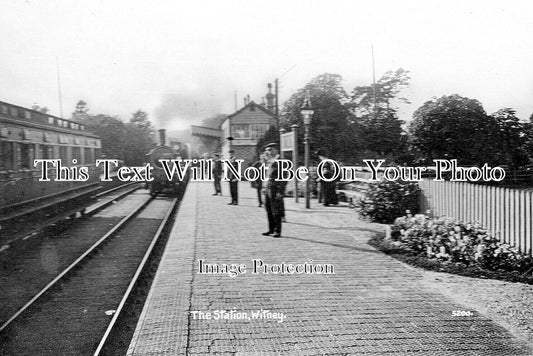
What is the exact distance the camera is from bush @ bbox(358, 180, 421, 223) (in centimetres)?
631

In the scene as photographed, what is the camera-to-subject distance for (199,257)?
4555 millimetres

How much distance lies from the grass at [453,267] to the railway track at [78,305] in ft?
9.88

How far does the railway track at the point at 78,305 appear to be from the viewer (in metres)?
3.40

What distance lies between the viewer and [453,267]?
4.41 metres

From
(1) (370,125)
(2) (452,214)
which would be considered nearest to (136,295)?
(1) (370,125)

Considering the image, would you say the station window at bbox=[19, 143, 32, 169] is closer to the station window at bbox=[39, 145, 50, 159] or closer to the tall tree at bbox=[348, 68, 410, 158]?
the station window at bbox=[39, 145, 50, 159]

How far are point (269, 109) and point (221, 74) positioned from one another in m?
1.34

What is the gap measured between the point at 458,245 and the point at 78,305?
411 centimetres

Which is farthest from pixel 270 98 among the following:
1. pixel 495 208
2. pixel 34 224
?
pixel 34 224

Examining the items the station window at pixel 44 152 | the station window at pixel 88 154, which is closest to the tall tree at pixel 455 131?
the station window at pixel 88 154

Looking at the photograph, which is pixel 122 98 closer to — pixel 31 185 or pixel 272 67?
pixel 272 67

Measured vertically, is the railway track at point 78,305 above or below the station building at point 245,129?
below

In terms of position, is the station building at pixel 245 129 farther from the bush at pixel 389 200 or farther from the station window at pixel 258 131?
the bush at pixel 389 200

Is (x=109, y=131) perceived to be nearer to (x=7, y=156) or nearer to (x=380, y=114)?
(x=7, y=156)
